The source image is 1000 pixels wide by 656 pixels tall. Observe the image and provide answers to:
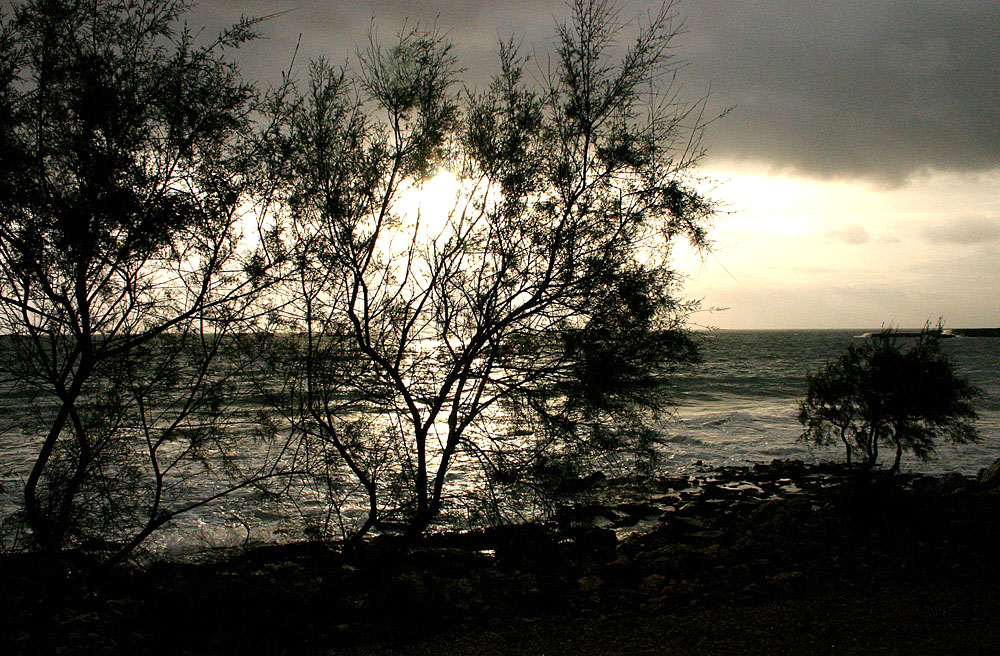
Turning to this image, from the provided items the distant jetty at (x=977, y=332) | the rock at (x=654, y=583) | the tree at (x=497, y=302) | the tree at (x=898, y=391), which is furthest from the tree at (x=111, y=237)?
the distant jetty at (x=977, y=332)

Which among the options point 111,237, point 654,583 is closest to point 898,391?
point 654,583

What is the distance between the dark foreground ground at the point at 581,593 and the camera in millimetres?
6141

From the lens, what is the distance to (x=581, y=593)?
823 centimetres

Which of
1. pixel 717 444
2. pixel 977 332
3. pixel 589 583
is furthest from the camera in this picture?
pixel 977 332

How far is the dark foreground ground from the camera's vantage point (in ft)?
20.1

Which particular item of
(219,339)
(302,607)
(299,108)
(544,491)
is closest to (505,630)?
(544,491)

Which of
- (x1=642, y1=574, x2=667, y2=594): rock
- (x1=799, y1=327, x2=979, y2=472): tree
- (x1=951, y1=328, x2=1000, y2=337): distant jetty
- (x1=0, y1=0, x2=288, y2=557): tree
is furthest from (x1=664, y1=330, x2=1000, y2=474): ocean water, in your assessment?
(x1=951, y1=328, x2=1000, y2=337): distant jetty

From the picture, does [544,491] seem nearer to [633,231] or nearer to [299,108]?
[633,231]

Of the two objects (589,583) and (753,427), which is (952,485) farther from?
(753,427)

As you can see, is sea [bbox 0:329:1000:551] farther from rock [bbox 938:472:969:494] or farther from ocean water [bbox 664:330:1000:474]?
rock [bbox 938:472:969:494]

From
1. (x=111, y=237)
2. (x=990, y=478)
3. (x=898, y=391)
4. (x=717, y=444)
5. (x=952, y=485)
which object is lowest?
(x=717, y=444)

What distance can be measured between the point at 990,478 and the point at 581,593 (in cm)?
1274

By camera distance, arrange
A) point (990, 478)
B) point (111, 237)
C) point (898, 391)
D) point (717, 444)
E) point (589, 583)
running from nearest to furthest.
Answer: point (111, 237) < point (589, 583) < point (990, 478) < point (898, 391) < point (717, 444)

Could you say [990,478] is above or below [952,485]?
above
